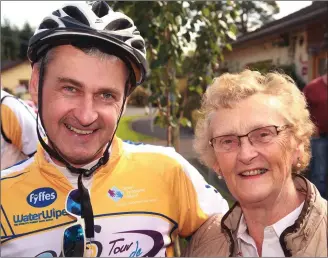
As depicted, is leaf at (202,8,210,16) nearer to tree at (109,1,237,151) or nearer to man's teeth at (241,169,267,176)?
tree at (109,1,237,151)

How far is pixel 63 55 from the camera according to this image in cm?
175

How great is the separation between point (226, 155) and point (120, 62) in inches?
23.7

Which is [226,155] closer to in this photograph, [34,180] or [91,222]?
[91,222]

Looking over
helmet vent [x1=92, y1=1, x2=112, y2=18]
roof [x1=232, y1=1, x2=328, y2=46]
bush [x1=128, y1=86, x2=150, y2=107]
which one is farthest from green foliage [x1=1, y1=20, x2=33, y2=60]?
helmet vent [x1=92, y1=1, x2=112, y2=18]

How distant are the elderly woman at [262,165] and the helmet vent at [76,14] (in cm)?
63

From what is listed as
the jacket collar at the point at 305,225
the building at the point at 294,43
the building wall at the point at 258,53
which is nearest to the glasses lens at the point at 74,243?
the jacket collar at the point at 305,225

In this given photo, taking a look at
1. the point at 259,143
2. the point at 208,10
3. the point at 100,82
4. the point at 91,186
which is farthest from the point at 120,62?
the point at 208,10

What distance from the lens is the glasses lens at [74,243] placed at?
69.1 inches

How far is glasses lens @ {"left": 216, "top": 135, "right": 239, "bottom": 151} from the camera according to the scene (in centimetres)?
179

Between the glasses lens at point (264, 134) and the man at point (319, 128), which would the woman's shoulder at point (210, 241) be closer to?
the glasses lens at point (264, 134)

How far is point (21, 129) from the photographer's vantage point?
3.01 meters

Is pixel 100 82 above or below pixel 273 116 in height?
above

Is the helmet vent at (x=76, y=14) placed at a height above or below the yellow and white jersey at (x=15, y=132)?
above

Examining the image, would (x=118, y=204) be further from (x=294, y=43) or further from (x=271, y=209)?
(x=294, y=43)
